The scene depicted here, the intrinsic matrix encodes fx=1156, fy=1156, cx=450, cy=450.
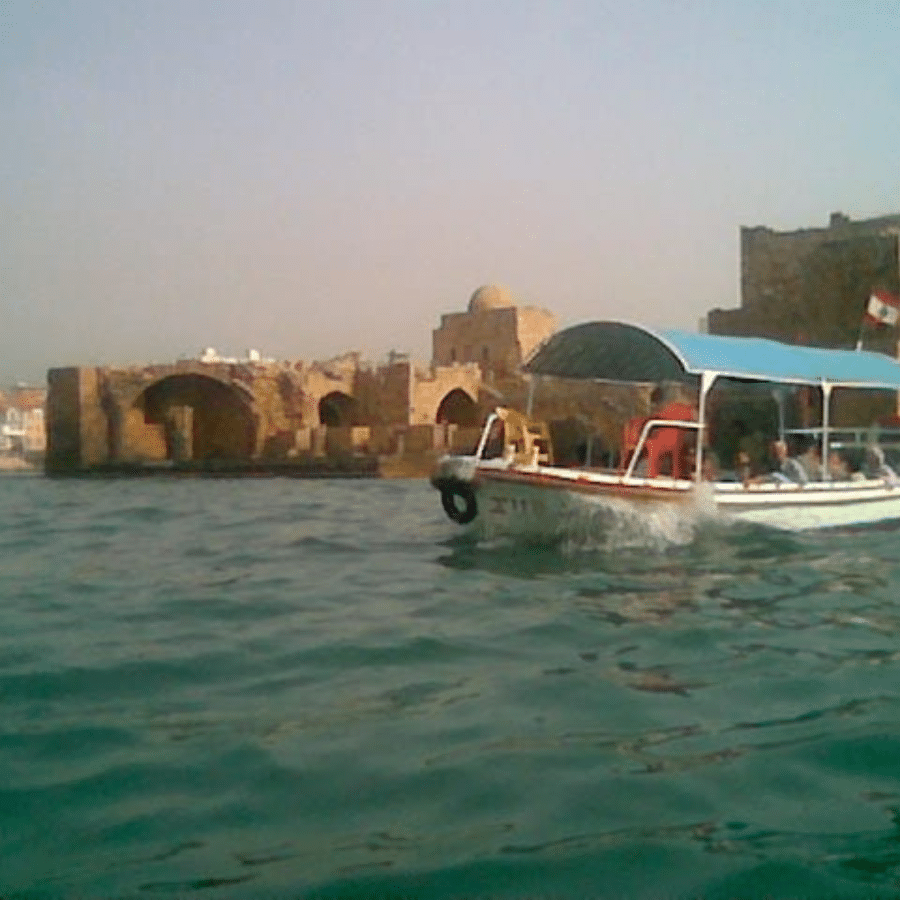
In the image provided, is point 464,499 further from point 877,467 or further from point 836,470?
point 877,467

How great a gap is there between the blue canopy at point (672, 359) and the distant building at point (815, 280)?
563 inches

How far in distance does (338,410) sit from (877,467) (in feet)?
92.9

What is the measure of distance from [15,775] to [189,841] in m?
0.98

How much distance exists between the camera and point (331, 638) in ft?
21.6

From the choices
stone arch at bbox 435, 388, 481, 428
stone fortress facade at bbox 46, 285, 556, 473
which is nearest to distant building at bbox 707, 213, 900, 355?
stone fortress facade at bbox 46, 285, 556, 473

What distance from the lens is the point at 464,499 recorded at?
12.6 meters

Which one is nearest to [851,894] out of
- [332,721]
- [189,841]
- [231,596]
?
[189,841]

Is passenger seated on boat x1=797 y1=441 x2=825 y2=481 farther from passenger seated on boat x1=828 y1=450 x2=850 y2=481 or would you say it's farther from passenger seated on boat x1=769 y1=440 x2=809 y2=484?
→ passenger seated on boat x1=769 y1=440 x2=809 y2=484

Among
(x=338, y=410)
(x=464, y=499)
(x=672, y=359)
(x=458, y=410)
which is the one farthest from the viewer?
(x=458, y=410)

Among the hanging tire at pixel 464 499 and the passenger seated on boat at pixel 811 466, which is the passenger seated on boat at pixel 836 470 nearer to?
the passenger seated on boat at pixel 811 466

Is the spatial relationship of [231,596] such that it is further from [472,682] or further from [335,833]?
[335,833]

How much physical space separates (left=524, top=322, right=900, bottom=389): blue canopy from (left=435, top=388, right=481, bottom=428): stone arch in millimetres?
27686

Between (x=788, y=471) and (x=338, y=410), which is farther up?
(x=338, y=410)

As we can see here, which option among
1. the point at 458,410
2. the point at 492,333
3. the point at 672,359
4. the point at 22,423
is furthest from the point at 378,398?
the point at 22,423
